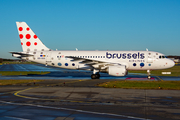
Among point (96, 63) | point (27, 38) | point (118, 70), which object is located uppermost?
point (27, 38)

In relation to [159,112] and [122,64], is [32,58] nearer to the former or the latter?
[122,64]

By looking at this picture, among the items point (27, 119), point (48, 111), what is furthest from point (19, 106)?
point (27, 119)

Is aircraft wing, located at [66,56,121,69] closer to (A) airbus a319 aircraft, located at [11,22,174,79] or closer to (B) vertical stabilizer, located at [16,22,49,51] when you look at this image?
(A) airbus a319 aircraft, located at [11,22,174,79]

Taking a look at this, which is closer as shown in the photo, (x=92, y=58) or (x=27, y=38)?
(x=92, y=58)

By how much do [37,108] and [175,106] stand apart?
9.42 m

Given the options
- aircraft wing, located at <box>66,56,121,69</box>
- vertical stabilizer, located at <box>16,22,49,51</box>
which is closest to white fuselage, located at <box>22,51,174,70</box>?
aircraft wing, located at <box>66,56,121,69</box>

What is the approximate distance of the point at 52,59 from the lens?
38.3 metres

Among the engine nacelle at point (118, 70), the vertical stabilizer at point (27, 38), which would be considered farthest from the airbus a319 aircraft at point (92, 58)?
the engine nacelle at point (118, 70)

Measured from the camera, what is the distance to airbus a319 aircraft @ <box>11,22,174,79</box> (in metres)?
36.5

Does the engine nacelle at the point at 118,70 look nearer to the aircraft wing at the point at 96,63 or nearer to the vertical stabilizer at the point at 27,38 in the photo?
the aircraft wing at the point at 96,63

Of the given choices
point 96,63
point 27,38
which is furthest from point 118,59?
point 27,38

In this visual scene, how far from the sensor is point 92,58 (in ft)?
123

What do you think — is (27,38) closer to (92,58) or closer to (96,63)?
(92,58)

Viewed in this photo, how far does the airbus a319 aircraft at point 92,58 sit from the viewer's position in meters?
36.5
